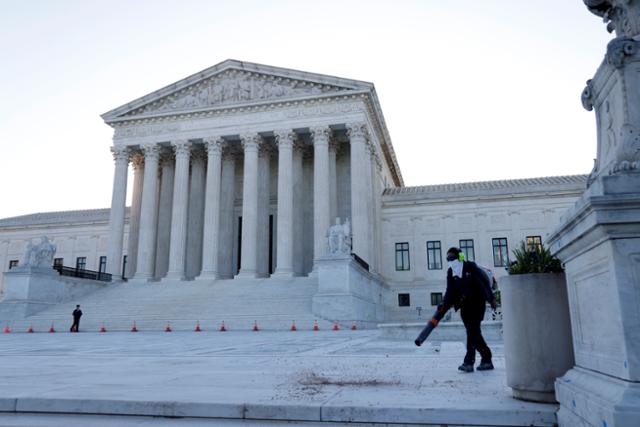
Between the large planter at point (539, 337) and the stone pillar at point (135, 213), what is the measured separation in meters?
43.1

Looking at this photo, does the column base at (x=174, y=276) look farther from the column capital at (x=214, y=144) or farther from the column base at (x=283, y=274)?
the column capital at (x=214, y=144)

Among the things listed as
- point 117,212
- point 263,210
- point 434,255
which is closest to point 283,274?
point 263,210

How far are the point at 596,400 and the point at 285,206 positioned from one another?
3635cm

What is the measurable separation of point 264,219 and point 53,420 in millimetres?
37686

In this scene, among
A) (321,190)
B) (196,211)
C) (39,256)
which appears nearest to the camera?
(39,256)

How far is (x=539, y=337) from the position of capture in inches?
183

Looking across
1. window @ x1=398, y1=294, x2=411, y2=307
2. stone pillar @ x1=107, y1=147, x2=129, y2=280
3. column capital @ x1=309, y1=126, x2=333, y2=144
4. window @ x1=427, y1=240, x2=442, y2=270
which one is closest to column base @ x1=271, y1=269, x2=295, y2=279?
column capital @ x1=309, y1=126, x2=333, y2=144

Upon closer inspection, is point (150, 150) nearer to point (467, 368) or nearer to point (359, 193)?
point (359, 193)

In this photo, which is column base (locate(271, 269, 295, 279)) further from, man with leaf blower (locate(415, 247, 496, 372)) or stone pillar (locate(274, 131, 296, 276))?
man with leaf blower (locate(415, 247, 496, 372))

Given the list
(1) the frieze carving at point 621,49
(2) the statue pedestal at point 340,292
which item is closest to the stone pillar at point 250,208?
(2) the statue pedestal at point 340,292

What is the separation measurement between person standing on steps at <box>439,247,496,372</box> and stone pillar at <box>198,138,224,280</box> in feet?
110

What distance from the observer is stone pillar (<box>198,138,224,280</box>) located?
131 ft

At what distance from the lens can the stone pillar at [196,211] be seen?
45.1 metres

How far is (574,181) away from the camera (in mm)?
45531
